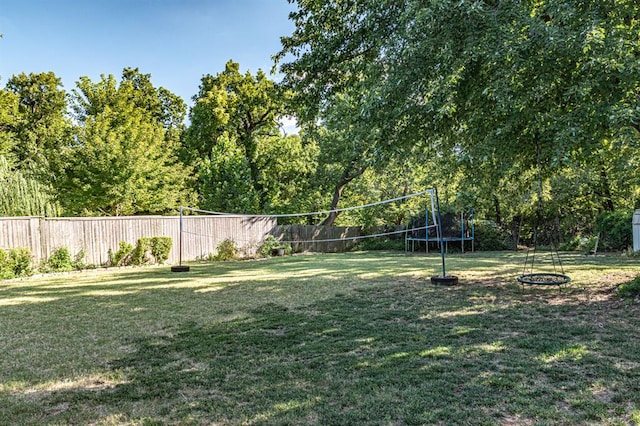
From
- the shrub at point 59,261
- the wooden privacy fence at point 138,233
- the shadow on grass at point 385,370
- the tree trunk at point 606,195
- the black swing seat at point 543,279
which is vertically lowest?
the shadow on grass at point 385,370

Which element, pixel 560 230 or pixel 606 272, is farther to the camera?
pixel 560 230

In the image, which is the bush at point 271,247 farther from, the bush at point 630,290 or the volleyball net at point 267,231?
the bush at point 630,290

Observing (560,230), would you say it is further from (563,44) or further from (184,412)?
(184,412)

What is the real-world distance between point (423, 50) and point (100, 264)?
35.2ft

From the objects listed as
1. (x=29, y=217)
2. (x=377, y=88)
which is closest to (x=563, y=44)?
(x=377, y=88)

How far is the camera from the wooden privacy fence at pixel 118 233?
9.88 metres

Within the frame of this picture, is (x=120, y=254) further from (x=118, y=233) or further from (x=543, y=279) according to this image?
(x=543, y=279)

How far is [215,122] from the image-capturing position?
20.2 metres

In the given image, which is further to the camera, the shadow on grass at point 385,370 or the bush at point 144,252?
the bush at point 144,252

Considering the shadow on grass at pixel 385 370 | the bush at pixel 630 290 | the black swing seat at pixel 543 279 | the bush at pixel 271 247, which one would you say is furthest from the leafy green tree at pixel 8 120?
the bush at pixel 630 290

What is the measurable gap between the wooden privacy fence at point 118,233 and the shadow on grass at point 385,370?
25.8 ft

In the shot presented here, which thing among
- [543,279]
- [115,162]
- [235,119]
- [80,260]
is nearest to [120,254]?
[80,260]

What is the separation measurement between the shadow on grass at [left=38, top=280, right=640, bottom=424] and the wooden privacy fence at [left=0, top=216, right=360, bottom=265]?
7849mm

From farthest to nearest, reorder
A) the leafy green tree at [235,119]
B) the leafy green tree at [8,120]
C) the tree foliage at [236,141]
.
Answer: the leafy green tree at [235,119]
the tree foliage at [236,141]
the leafy green tree at [8,120]
